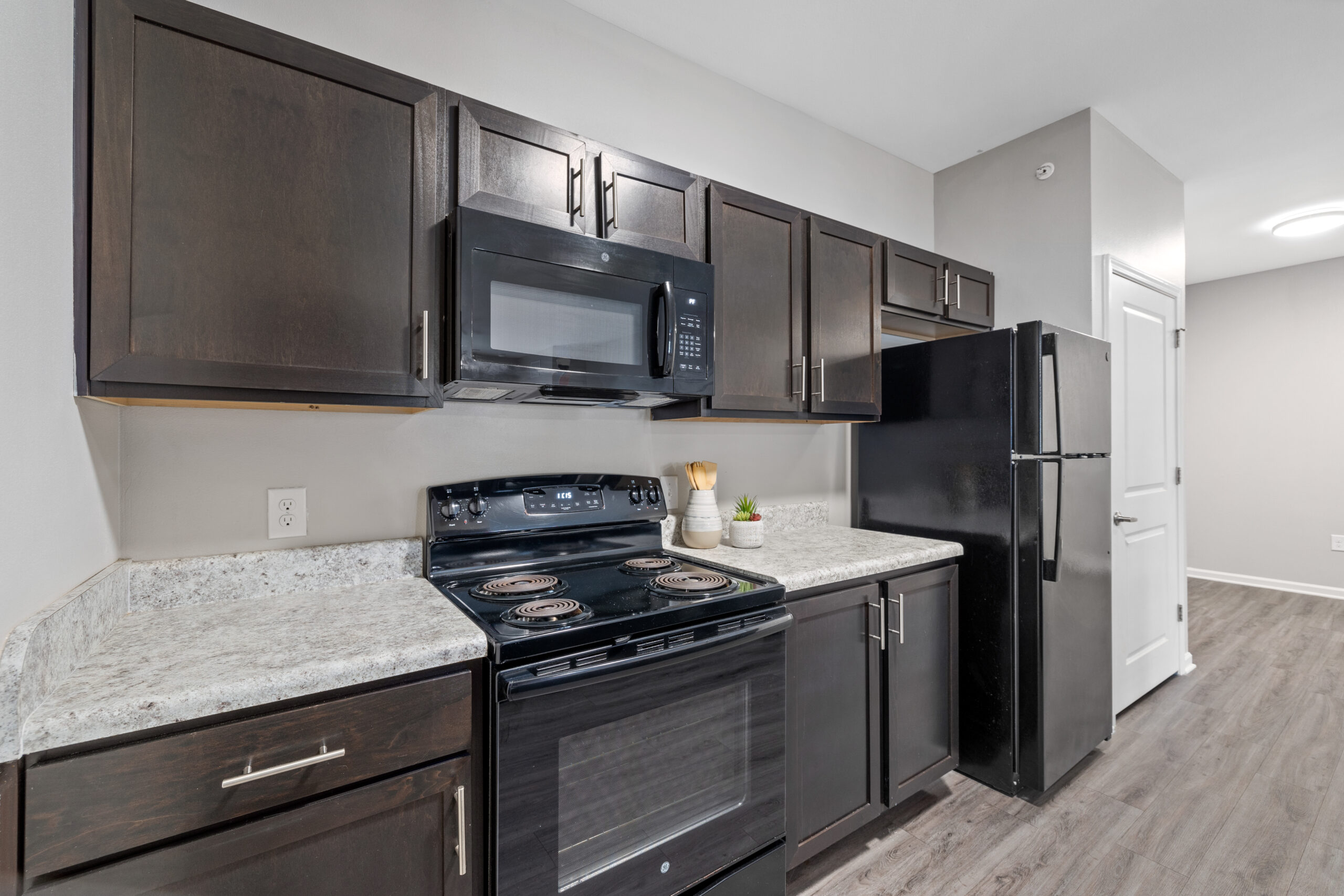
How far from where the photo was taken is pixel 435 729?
1.08 m

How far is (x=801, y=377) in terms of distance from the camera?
205cm

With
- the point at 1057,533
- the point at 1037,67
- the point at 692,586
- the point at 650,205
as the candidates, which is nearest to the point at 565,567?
the point at 692,586

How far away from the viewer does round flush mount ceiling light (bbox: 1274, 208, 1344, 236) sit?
3658 mm

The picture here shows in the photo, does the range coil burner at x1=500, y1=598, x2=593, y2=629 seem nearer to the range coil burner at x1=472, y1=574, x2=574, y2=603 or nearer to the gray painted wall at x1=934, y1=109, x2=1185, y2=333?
the range coil burner at x1=472, y1=574, x2=574, y2=603

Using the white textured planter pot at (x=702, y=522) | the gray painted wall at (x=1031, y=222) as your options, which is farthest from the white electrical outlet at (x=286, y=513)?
the gray painted wall at (x=1031, y=222)

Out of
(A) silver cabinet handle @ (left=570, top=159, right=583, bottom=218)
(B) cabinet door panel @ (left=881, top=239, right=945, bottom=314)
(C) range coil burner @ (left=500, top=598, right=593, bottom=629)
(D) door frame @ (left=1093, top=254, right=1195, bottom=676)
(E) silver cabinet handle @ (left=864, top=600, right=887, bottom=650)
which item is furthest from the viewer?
(D) door frame @ (left=1093, top=254, right=1195, bottom=676)

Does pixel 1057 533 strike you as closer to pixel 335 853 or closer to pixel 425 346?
pixel 425 346

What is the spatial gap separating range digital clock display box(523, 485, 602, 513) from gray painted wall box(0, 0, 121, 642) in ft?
3.01

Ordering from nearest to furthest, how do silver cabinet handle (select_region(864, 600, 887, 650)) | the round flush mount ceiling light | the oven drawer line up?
the oven drawer, silver cabinet handle (select_region(864, 600, 887, 650)), the round flush mount ceiling light

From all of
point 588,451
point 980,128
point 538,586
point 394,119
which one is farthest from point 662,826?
point 980,128

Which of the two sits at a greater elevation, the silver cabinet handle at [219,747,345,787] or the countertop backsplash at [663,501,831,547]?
the countertop backsplash at [663,501,831,547]

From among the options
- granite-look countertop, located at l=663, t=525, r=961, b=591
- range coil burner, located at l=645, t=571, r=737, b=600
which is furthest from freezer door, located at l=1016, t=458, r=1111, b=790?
range coil burner, located at l=645, t=571, r=737, b=600

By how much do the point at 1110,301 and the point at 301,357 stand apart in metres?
3.07

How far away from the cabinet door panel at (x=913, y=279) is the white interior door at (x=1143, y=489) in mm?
774
